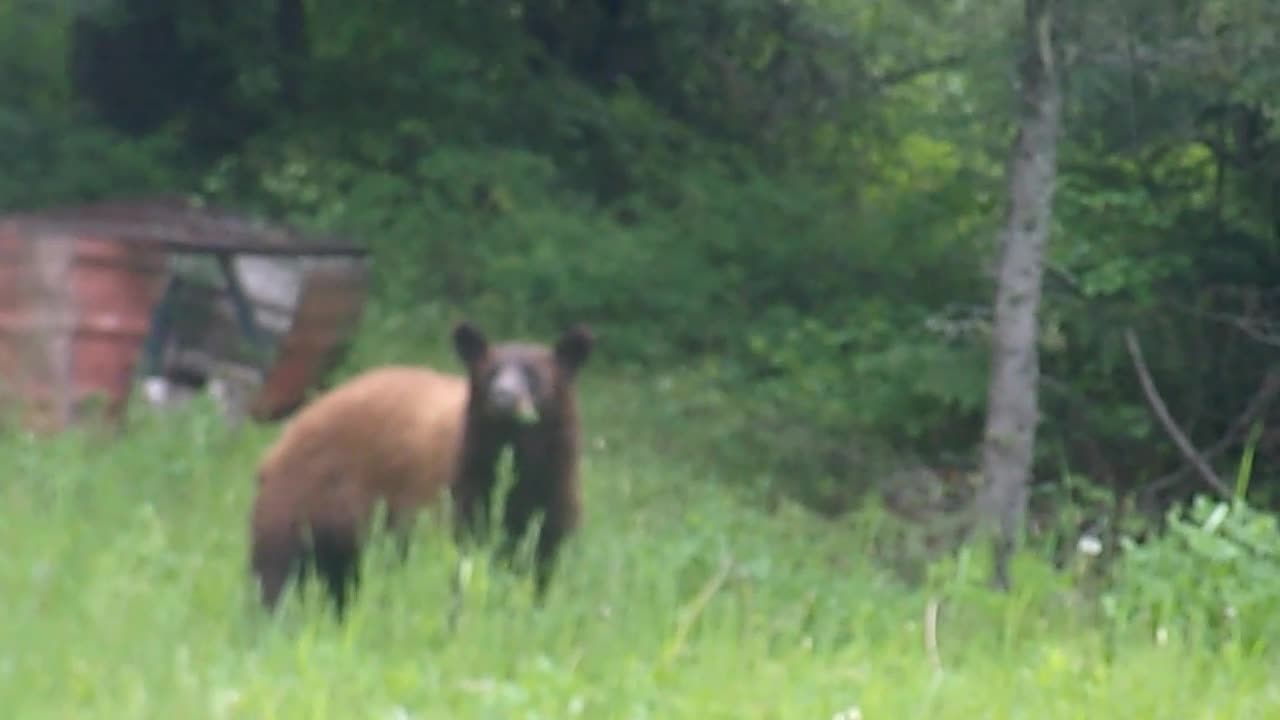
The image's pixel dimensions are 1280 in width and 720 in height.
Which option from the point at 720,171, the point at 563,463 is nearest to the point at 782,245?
the point at 720,171

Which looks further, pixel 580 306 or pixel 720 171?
pixel 720 171

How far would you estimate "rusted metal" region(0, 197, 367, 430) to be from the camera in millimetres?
10711

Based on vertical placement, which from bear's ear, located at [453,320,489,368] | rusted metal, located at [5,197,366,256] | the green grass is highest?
rusted metal, located at [5,197,366,256]

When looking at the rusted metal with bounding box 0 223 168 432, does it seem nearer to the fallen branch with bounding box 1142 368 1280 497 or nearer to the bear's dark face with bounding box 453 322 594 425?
the bear's dark face with bounding box 453 322 594 425

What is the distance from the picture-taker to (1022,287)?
9.33 meters

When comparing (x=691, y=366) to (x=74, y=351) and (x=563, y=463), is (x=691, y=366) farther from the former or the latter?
(x=563, y=463)

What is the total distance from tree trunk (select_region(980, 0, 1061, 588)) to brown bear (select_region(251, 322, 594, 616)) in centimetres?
247

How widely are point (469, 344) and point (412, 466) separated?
44cm

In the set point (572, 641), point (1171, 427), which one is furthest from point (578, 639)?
point (1171, 427)

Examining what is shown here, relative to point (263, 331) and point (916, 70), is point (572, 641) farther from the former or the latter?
point (916, 70)

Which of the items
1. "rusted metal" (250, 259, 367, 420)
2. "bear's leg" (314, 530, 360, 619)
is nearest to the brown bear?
"bear's leg" (314, 530, 360, 619)

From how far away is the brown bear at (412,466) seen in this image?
7.19 metres

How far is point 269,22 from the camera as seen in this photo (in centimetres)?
1788

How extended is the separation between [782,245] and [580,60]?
345cm
